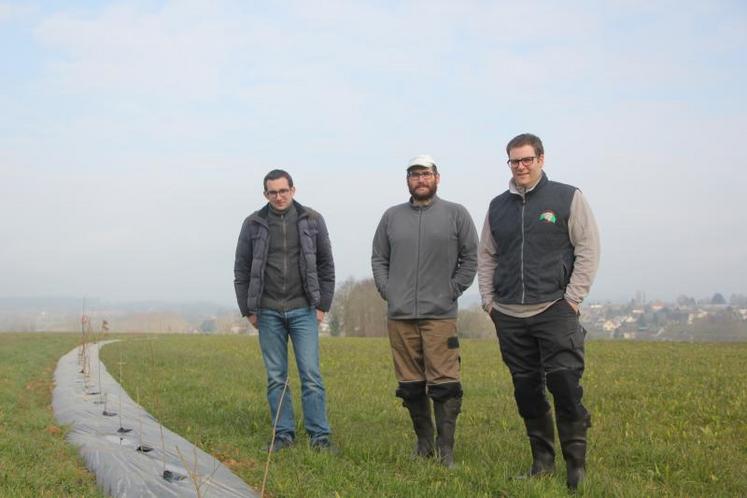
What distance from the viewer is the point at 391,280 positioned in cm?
581

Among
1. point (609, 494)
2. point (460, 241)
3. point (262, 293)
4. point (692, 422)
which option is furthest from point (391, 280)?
point (692, 422)

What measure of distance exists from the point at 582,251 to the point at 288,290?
2.85m

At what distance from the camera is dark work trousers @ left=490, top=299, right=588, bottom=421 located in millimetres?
4684

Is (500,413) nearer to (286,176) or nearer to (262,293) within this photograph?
(262,293)

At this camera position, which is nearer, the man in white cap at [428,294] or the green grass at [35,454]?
the green grass at [35,454]

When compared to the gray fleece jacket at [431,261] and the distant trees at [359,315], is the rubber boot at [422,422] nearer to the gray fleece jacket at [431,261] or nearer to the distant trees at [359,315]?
the gray fleece jacket at [431,261]

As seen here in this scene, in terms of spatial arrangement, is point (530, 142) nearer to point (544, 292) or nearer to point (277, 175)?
point (544, 292)

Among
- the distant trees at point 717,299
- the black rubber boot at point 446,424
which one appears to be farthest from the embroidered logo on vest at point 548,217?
the distant trees at point 717,299

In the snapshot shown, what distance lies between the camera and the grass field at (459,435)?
4809 mm

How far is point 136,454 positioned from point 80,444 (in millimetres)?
867

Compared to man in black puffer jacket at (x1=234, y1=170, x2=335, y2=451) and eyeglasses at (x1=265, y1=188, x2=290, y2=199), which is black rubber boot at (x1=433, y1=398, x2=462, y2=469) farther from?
eyeglasses at (x1=265, y1=188, x2=290, y2=199)

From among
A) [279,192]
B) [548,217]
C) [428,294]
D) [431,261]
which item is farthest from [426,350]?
[279,192]

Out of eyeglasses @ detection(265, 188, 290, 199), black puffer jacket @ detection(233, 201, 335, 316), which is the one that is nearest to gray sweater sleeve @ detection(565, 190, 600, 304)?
black puffer jacket @ detection(233, 201, 335, 316)

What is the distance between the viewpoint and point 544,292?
15.6ft
